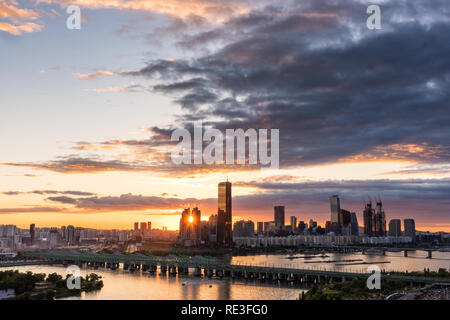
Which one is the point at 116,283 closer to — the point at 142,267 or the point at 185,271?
the point at 185,271

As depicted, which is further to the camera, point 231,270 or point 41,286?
point 231,270

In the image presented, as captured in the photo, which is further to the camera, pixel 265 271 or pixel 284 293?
pixel 265 271

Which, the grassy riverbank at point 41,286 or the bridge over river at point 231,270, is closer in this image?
the grassy riverbank at point 41,286

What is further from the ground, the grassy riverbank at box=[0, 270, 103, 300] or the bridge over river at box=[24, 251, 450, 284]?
the grassy riverbank at box=[0, 270, 103, 300]

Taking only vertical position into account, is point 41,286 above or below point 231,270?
above

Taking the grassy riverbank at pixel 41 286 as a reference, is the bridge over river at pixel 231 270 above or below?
below

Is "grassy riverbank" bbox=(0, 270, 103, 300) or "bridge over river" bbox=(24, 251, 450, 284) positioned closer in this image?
"grassy riverbank" bbox=(0, 270, 103, 300)
